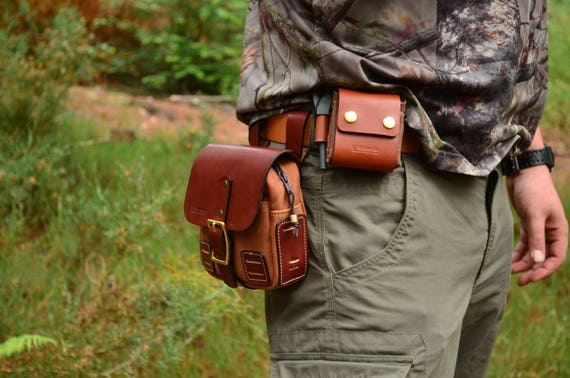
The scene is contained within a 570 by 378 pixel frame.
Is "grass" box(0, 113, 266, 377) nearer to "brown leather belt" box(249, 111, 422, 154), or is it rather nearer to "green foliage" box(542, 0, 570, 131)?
"brown leather belt" box(249, 111, 422, 154)

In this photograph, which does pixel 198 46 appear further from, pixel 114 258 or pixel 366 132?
pixel 366 132

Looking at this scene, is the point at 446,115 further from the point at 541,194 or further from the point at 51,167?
the point at 51,167

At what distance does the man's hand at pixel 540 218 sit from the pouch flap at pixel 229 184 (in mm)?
673

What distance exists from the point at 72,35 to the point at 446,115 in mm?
3726

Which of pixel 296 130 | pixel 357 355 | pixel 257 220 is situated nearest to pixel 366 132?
pixel 296 130

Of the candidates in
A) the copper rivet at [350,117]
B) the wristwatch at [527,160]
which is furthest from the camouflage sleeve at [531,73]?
the copper rivet at [350,117]

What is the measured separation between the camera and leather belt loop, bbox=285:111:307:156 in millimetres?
1410

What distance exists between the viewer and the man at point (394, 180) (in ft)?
4.43

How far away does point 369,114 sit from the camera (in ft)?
4.49

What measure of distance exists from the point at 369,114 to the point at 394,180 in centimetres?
13

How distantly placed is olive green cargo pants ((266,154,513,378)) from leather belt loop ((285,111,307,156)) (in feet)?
0.13

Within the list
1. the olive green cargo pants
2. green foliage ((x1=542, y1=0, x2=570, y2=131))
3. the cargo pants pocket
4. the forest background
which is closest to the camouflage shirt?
the olive green cargo pants

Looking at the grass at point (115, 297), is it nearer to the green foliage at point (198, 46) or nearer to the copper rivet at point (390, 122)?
the copper rivet at point (390, 122)

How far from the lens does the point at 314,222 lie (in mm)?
1398
